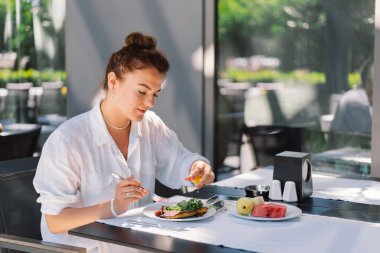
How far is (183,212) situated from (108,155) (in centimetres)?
49

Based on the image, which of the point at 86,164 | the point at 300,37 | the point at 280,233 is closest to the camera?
the point at 280,233

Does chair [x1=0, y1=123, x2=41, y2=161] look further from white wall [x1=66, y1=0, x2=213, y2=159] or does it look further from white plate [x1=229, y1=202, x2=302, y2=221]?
white plate [x1=229, y1=202, x2=302, y2=221]

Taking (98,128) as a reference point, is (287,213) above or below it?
below

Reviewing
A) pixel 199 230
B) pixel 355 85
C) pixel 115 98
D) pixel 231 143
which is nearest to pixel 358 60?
pixel 355 85

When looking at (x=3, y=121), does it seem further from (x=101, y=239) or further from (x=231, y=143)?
(x=101, y=239)

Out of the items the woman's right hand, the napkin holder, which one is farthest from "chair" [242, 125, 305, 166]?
the woman's right hand

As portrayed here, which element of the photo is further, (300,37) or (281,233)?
(300,37)

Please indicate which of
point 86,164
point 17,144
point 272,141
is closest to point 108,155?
point 86,164

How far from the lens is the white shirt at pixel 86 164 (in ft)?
7.55

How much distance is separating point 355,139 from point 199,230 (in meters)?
2.07

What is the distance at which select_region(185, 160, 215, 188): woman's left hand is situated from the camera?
2.76m

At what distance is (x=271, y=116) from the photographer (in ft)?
13.8

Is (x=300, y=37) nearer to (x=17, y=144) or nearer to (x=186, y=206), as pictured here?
(x=17, y=144)

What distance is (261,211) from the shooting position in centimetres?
222
